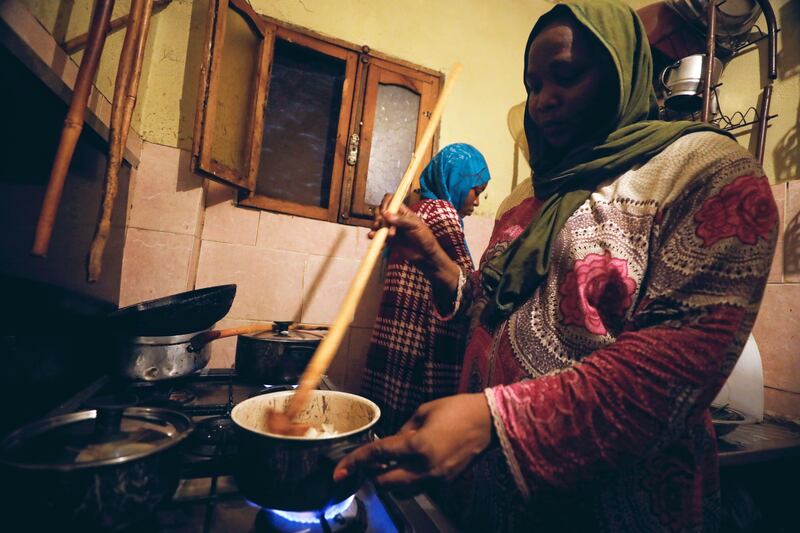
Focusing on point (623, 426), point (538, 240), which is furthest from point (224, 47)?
point (623, 426)

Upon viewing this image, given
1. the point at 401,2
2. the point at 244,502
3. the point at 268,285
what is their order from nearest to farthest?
the point at 244,502 → the point at 268,285 → the point at 401,2

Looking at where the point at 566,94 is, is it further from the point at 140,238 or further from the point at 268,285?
the point at 140,238

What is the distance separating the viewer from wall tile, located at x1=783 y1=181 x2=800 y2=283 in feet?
5.85

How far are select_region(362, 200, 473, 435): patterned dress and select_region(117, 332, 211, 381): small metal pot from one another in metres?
0.94

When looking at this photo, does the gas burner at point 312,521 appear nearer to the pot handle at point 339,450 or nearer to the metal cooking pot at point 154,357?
the pot handle at point 339,450

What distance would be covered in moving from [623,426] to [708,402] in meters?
0.15

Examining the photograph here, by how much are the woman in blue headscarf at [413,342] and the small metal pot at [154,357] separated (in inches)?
37.1

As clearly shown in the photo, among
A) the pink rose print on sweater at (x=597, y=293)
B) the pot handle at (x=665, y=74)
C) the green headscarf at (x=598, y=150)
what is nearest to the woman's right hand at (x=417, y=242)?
the green headscarf at (x=598, y=150)

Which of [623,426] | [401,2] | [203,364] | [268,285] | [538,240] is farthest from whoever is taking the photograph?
[401,2]

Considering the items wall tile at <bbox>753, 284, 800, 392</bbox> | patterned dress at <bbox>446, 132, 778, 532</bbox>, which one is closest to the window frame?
patterned dress at <bbox>446, 132, 778, 532</bbox>

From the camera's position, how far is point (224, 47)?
169cm

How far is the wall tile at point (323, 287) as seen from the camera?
6.89 ft

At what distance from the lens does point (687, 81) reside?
84.4 inches

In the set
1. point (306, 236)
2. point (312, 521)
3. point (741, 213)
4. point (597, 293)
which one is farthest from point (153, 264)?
point (741, 213)
